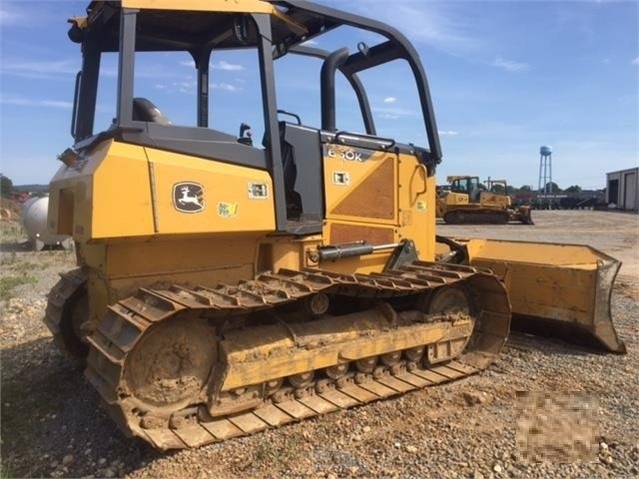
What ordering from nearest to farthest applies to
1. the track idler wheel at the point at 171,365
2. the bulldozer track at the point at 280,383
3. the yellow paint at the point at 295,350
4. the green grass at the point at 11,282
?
1. the bulldozer track at the point at 280,383
2. the track idler wheel at the point at 171,365
3. the yellow paint at the point at 295,350
4. the green grass at the point at 11,282

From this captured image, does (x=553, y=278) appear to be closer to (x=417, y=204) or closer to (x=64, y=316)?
(x=417, y=204)

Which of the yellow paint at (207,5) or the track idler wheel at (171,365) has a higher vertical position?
the yellow paint at (207,5)

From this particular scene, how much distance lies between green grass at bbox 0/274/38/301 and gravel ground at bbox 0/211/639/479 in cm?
404

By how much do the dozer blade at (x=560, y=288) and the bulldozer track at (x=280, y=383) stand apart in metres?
0.87

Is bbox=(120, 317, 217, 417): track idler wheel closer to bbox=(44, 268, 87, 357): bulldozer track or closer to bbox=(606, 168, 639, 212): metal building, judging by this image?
bbox=(44, 268, 87, 357): bulldozer track

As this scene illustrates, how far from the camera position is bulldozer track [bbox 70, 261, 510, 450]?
3.58m

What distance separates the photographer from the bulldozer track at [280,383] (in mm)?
3576

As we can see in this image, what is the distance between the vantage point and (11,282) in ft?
35.3

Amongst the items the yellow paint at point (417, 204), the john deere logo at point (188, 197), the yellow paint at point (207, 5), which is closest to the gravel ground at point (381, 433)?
the yellow paint at point (417, 204)

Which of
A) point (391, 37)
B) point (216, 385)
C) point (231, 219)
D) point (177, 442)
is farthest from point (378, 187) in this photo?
point (177, 442)

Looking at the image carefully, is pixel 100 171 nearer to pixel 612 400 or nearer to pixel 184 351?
pixel 184 351

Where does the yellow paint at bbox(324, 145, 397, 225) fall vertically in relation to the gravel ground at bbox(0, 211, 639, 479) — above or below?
above

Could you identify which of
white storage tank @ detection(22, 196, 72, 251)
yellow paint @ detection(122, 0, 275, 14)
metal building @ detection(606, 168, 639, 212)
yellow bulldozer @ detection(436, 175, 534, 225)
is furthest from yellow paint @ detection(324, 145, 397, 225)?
metal building @ detection(606, 168, 639, 212)

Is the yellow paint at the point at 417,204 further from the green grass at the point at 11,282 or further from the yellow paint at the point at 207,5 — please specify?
the green grass at the point at 11,282
